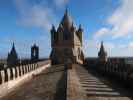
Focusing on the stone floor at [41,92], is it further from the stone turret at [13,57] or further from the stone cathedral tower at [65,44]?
the stone cathedral tower at [65,44]

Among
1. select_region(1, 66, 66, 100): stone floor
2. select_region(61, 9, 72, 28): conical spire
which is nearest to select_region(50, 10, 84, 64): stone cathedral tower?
select_region(61, 9, 72, 28): conical spire

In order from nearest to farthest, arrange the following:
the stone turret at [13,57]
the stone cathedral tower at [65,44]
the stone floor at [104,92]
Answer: the stone floor at [104,92] → the stone turret at [13,57] → the stone cathedral tower at [65,44]

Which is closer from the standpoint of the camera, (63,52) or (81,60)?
(63,52)

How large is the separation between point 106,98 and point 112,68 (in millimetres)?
14788

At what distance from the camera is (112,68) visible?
2427cm

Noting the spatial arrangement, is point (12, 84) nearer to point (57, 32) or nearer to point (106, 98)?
point (106, 98)

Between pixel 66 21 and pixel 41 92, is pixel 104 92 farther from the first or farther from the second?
pixel 66 21

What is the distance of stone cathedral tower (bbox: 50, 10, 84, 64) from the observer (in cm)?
5945

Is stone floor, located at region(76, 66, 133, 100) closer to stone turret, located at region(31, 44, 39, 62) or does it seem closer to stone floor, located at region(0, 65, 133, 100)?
stone floor, located at region(0, 65, 133, 100)

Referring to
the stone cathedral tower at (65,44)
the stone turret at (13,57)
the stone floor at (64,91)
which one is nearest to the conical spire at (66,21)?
the stone cathedral tower at (65,44)

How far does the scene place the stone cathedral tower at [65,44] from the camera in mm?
59450

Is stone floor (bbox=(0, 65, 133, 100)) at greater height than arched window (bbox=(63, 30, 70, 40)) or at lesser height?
lesser

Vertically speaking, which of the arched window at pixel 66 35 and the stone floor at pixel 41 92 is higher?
the arched window at pixel 66 35

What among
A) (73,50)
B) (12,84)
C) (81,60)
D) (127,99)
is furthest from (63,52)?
(127,99)
